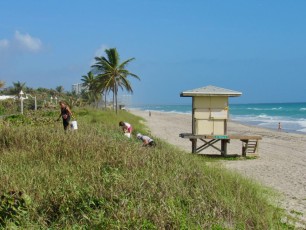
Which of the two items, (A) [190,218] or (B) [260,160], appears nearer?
(A) [190,218]

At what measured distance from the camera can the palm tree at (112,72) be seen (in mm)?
47438

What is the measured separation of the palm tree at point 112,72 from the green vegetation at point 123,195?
40.0m

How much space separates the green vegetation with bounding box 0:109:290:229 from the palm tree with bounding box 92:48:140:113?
3997 cm

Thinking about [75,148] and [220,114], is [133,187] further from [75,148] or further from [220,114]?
[220,114]

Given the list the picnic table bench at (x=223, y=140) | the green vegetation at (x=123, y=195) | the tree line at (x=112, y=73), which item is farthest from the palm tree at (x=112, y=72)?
the green vegetation at (x=123, y=195)

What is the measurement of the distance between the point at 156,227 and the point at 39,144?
16.5 feet

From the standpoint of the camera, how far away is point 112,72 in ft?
156

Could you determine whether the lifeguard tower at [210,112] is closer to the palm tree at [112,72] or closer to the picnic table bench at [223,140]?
the picnic table bench at [223,140]

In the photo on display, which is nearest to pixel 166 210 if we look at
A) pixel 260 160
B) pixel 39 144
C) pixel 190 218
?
pixel 190 218

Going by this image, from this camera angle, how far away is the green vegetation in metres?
4.54

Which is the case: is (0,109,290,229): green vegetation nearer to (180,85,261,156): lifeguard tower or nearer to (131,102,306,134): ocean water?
(180,85,261,156): lifeguard tower

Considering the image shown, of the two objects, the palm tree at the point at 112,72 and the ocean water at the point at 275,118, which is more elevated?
the palm tree at the point at 112,72

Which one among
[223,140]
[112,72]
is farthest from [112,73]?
[223,140]

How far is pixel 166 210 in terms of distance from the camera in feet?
15.1
